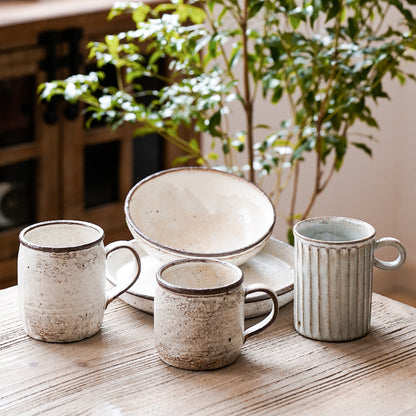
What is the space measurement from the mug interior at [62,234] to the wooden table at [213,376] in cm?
12

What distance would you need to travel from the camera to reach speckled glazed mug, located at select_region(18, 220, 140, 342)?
1075 mm

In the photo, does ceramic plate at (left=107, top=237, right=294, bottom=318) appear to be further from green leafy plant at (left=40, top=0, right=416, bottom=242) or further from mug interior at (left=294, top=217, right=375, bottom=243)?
green leafy plant at (left=40, top=0, right=416, bottom=242)

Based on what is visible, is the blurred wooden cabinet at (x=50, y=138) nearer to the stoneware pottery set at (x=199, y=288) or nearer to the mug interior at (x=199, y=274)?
the stoneware pottery set at (x=199, y=288)

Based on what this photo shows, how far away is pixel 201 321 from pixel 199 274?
0.10 metres

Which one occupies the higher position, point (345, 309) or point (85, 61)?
point (85, 61)

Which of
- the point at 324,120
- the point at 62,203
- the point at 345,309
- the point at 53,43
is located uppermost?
the point at 53,43

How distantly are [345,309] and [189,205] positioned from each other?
1.21 feet

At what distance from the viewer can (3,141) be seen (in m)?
2.18

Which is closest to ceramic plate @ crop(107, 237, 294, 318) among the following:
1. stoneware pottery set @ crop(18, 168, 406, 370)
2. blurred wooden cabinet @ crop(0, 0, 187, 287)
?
stoneware pottery set @ crop(18, 168, 406, 370)

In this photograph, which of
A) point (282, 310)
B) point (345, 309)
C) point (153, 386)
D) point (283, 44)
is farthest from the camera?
point (283, 44)

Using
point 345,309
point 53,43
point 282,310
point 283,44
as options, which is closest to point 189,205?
point 282,310

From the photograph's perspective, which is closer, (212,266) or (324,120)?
(212,266)

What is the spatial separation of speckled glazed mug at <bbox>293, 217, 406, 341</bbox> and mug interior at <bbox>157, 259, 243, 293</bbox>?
→ 4.2 inches

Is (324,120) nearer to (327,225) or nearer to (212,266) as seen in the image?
(327,225)
